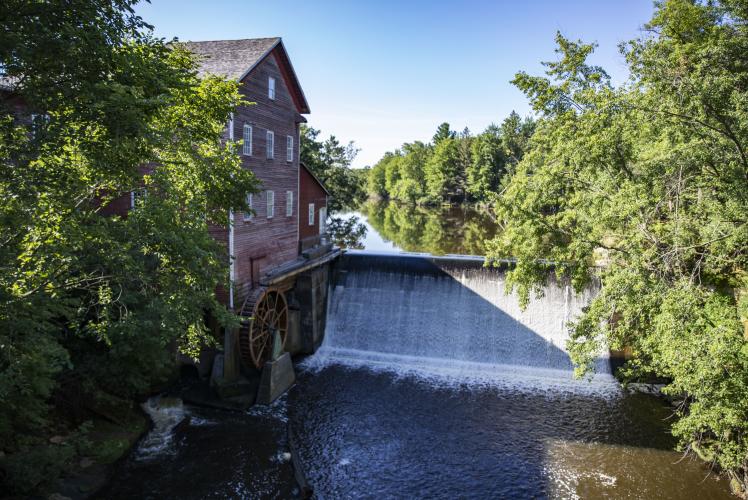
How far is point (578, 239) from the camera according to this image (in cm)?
1365

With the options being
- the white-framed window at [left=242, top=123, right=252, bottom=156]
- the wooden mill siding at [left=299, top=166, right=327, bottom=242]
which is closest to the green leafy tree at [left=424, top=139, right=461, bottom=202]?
the wooden mill siding at [left=299, top=166, right=327, bottom=242]

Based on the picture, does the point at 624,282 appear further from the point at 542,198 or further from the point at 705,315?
the point at 542,198

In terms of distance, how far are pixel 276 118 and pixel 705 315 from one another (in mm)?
16743

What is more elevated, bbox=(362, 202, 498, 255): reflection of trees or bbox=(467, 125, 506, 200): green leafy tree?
bbox=(467, 125, 506, 200): green leafy tree

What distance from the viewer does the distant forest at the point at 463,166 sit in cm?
6856

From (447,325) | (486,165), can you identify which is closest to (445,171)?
(486,165)

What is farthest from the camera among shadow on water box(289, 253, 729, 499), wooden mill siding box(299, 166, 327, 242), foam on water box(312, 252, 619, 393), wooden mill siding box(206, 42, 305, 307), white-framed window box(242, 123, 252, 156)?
wooden mill siding box(299, 166, 327, 242)

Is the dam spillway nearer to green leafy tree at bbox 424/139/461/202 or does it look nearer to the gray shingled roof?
the gray shingled roof

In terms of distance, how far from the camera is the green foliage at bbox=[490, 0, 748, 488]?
10.6 meters

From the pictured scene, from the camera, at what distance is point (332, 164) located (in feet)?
135

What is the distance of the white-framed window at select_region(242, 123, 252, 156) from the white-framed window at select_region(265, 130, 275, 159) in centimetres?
138

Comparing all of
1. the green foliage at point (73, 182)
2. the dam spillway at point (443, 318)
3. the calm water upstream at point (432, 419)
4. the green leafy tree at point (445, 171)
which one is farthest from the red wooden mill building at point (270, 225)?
the green leafy tree at point (445, 171)

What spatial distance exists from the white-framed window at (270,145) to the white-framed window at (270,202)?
5.04 feet

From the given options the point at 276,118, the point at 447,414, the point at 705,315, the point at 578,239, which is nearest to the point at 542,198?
the point at 578,239
